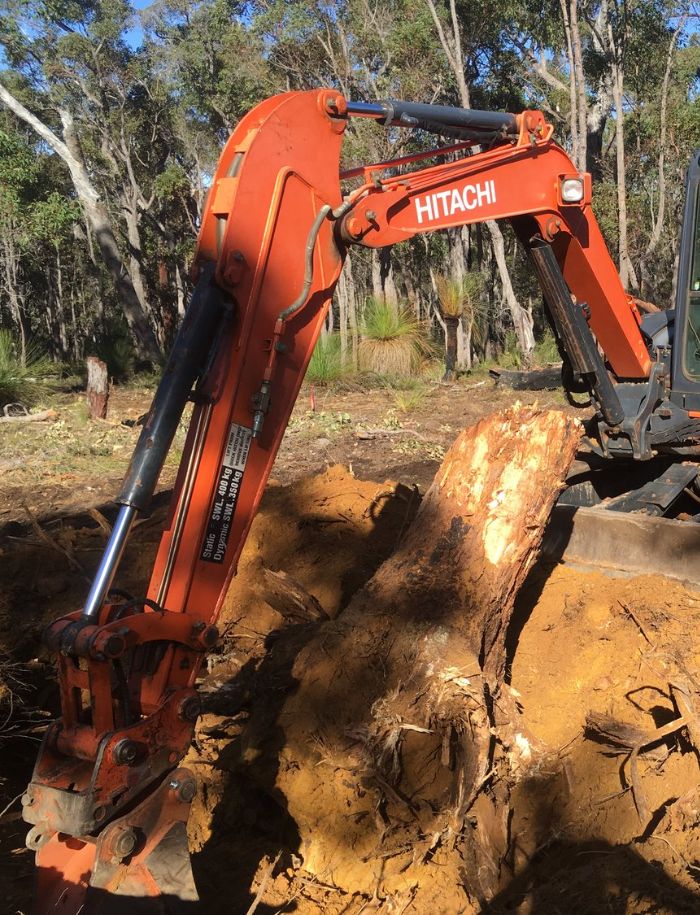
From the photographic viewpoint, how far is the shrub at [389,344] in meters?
16.3

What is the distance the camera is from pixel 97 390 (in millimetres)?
12969

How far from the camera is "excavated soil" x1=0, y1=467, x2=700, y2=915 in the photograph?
3.15m

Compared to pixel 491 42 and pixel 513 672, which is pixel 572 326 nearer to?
pixel 513 672

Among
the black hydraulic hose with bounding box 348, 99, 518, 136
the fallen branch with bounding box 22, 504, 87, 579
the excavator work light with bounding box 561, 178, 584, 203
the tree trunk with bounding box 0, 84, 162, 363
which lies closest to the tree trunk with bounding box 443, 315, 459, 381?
the tree trunk with bounding box 0, 84, 162, 363

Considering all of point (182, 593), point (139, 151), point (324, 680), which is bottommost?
point (324, 680)

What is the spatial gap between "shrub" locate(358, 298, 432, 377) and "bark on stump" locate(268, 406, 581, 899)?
12.1 meters

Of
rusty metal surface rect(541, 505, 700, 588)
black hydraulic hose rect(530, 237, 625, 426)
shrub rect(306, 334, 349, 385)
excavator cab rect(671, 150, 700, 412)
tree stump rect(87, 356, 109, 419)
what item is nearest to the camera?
rusty metal surface rect(541, 505, 700, 588)

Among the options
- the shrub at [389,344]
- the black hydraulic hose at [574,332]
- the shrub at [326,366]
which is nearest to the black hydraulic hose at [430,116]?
the black hydraulic hose at [574,332]

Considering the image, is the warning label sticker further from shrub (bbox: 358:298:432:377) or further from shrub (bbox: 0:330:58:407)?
shrub (bbox: 358:298:432:377)

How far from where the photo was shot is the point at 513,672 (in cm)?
417

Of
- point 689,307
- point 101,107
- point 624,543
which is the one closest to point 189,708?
point 624,543

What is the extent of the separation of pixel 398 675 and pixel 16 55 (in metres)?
28.4

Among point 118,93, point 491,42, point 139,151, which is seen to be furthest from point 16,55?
point 491,42

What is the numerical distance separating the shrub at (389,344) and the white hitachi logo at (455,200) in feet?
38.8
